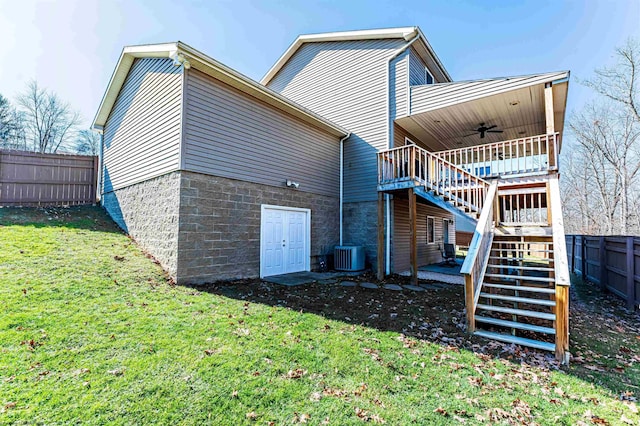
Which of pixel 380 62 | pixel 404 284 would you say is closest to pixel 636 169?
pixel 380 62

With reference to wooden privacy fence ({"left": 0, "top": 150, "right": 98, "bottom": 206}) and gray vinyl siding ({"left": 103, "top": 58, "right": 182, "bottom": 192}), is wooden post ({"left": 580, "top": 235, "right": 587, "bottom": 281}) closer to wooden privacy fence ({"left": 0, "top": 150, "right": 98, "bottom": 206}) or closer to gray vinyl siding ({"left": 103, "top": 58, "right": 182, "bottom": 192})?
gray vinyl siding ({"left": 103, "top": 58, "right": 182, "bottom": 192})

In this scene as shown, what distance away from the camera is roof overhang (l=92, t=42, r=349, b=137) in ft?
22.1

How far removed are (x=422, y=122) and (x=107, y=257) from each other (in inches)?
410

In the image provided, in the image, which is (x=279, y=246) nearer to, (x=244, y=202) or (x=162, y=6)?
(x=244, y=202)

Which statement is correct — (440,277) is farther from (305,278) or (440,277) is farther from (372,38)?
(372,38)

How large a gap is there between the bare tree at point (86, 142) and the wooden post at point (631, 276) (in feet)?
106

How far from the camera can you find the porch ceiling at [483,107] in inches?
318

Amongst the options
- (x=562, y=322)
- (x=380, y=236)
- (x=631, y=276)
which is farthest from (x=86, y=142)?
(x=631, y=276)

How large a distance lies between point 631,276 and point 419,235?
7055mm

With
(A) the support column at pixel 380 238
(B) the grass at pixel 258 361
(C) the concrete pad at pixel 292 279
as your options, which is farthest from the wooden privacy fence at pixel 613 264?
(C) the concrete pad at pixel 292 279

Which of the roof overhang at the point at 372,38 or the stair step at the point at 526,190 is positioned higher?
the roof overhang at the point at 372,38

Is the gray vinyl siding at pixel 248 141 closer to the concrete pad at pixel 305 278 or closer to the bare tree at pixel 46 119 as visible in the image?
the concrete pad at pixel 305 278

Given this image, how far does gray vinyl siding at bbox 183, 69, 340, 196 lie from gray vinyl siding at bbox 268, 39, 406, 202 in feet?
3.48

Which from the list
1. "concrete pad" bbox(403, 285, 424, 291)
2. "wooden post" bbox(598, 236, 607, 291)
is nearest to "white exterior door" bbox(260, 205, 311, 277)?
"concrete pad" bbox(403, 285, 424, 291)
